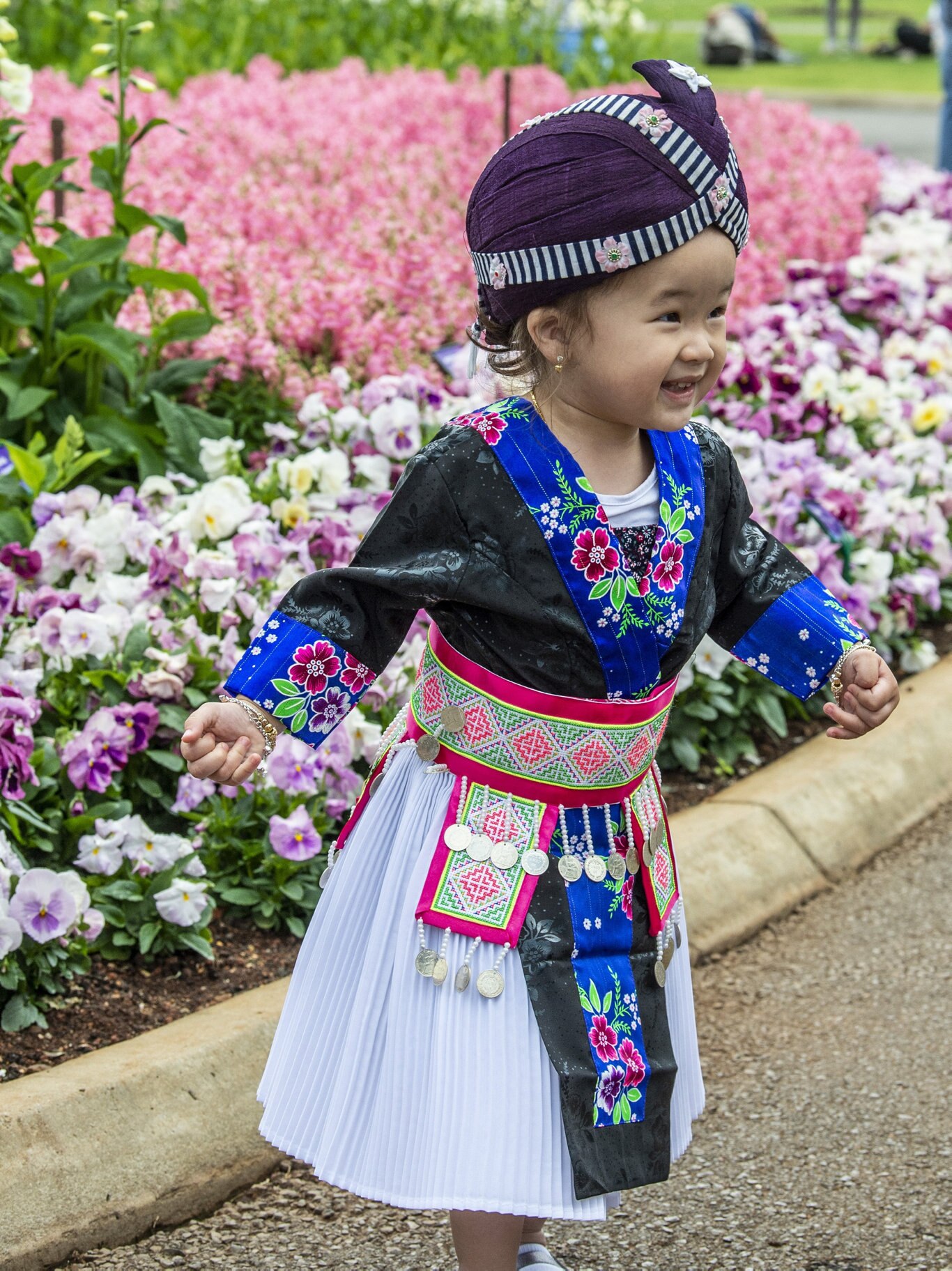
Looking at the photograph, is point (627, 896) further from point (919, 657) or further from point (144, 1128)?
point (919, 657)

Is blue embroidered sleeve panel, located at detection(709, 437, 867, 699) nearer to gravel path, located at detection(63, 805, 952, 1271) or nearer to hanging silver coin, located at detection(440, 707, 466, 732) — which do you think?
hanging silver coin, located at detection(440, 707, 466, 732)

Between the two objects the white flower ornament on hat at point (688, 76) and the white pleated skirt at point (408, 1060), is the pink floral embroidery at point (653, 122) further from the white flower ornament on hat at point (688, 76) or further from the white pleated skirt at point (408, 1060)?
the white pleated skirt at point (408, 1060)

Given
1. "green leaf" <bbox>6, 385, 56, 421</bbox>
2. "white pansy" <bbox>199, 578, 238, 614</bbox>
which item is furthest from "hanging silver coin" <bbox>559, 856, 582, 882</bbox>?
"green leaf" <bbox>6, 385, 56, 421</bbox>

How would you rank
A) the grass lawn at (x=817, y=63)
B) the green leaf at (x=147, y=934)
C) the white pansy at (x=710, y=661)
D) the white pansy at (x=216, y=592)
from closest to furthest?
the green leaf at (x=147, y=934), the white pansy at (x=216, y=592), the white pansy at (x=710, y=661), the grass lawn at (x=817, y=63)

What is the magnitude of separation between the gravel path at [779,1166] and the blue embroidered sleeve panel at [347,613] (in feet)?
2.83

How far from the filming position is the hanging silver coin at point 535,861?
2066mm

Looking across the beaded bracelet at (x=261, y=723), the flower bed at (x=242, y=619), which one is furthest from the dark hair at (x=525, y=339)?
the flower bed at (x=242, y=619)

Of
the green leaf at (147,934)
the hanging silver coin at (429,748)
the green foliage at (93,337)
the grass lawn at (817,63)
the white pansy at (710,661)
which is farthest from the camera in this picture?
the grass lawn at (817,63)

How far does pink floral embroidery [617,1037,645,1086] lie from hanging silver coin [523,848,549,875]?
0.23 meters

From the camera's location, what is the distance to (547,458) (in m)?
2.06

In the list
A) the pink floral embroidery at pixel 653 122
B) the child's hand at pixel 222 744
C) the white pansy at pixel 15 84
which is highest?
the pink floral embroidery at pixel 653 122

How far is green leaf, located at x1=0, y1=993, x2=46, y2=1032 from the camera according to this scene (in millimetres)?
2742

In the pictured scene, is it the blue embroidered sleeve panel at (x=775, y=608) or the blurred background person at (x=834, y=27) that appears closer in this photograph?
the blue embroidered sleeve panel at (x=775, y=608)

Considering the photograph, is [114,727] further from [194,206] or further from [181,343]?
[194,206]
